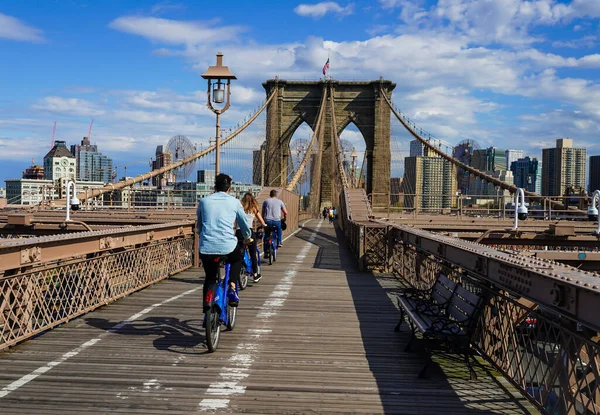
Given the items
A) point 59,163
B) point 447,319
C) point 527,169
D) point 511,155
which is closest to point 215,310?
point 447,319

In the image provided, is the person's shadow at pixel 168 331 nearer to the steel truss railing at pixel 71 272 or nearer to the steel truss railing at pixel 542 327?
the steel truss railing at pixel 71 272

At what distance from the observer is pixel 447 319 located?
585 cm

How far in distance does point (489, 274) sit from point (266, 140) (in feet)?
210

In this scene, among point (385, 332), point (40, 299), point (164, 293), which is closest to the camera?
point (40, 299)

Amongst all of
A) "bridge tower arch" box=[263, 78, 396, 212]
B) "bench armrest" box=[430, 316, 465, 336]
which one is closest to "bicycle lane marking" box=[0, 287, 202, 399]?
"bench armrest" box=[430, 316, 465, 336]

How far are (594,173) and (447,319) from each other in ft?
318

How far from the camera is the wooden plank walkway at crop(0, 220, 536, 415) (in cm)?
462

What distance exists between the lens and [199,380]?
17.0ft

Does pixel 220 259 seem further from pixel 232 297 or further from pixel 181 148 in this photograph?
pixel 181 148

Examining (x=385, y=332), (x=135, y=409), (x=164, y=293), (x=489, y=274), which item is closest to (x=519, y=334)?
(x=489, y=274)

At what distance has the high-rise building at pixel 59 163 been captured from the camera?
403 feet

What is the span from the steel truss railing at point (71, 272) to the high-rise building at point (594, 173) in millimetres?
91136

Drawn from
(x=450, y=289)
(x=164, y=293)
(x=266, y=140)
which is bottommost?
(x=164, y=293)

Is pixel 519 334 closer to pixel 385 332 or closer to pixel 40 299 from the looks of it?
pixel 385 332
